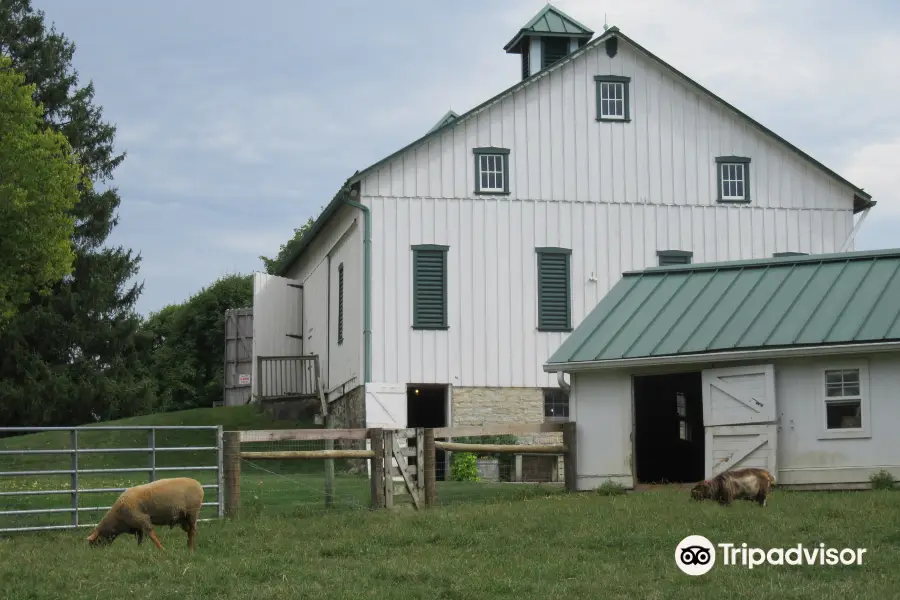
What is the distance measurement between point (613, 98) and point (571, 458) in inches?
449

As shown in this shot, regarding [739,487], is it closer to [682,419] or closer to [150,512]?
[150,512]

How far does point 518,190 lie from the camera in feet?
97.6

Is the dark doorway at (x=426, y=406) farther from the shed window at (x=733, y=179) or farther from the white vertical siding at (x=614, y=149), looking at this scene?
the shed window at (x=733, y=179)

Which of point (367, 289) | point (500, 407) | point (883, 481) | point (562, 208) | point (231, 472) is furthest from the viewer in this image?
point (562, 208)

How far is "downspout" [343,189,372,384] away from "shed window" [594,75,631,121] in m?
5.62

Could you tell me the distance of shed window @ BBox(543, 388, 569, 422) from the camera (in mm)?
29297

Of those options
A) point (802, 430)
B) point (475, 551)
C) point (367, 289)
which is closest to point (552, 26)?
point (367, 289)

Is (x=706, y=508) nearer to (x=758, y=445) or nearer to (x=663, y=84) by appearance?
(x=758, y=445)

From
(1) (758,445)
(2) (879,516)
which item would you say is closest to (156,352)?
(1) (758,445)

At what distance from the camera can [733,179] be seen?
1208 inches

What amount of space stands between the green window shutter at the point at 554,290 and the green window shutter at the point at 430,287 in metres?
2.07

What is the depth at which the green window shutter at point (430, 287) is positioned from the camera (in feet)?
94.8

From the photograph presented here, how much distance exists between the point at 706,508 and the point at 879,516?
2.04 metres

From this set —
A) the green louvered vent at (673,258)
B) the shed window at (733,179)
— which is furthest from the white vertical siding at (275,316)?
the shed window at (733,179)
